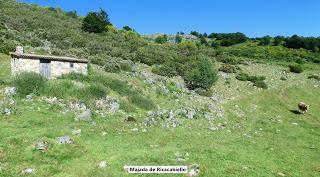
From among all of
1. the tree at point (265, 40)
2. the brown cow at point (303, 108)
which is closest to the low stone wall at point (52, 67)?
the brown cow at point (303, 108)

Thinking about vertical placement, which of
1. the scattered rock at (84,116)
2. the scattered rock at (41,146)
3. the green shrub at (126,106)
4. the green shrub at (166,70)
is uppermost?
the green shrub at (166,70)

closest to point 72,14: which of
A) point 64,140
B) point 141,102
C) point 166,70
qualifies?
point 166,70

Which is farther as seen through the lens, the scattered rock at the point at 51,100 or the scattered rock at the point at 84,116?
the scattered rock at the point at 51,100

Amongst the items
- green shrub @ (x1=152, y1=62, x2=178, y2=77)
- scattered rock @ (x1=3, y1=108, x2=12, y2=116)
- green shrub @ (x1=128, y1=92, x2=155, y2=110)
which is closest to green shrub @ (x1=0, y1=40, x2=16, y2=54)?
green shrub @ (x1=152, y1=62, x2=178, y2=77)

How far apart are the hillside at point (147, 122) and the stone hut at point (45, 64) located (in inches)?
57.3

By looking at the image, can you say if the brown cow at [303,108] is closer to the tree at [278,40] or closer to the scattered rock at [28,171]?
the scattered rock at [28,171]

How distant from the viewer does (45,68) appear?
113 feet

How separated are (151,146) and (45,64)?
1540 centimetres

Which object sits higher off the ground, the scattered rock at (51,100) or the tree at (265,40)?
the tree at (265,40)

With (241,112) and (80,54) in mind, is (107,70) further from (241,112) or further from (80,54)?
(241,112)

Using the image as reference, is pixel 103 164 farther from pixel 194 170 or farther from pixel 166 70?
pixel 166 70

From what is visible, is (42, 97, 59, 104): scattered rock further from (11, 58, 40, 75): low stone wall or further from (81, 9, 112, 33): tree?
(81, 9, 112, 33): tree

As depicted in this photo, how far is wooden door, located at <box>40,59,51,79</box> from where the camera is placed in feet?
112

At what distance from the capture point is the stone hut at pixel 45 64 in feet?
109
